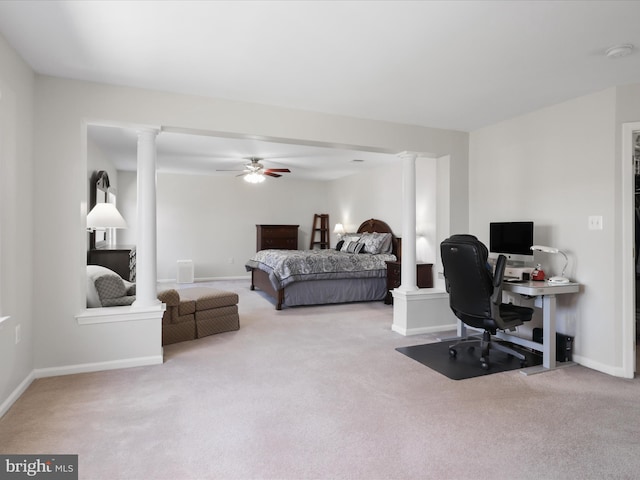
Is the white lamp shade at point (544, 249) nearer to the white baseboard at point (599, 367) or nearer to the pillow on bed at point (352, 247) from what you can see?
the white baseboard at point (599, 367)

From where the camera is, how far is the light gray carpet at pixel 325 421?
6.08ft

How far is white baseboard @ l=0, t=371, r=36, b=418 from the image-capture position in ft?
7.71

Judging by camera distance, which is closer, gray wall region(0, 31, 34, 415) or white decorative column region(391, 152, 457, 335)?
gray wall region(0, 31, 34, 415)

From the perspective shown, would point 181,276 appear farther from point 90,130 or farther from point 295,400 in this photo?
point 295,400

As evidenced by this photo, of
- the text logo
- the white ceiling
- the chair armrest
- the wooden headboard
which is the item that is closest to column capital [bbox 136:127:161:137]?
the white ceiling

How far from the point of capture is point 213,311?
13.7 feet

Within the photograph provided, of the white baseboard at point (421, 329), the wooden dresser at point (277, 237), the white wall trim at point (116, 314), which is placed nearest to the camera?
the white wall trim at point (116, 314)

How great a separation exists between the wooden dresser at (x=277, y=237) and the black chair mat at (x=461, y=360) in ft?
16.6

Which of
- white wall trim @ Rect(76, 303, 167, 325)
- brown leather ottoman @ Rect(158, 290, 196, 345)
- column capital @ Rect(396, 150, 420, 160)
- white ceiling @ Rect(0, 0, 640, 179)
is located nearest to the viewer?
white ceiling @ Rect(0, 0, 640, 179)

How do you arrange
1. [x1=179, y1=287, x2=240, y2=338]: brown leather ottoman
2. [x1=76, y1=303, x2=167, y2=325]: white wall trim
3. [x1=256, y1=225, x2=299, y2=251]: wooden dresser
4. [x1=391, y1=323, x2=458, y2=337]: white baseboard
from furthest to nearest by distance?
[x1=256, y1=225, x2=299, y2=251]: wooden dresser
[x1=391, y1=323, x2=458, y2=337]: white baseboard
[x1=179, y1=287, x2=240, y2=338]: brown leather ottoman
[x1=76, y1=303, x2=167, y2=325]: white wall trim

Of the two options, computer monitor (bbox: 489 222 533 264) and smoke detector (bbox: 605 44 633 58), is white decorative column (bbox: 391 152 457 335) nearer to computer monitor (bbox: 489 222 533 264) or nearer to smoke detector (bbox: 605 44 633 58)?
computer monitor (bbox: 489 222 533 264)

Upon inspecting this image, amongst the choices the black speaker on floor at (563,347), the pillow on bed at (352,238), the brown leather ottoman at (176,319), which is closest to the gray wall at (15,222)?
the brown leather ottoman at (176,319)

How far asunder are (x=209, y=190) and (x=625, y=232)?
734 cm

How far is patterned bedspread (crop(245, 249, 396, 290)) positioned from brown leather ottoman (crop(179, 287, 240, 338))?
4.07 ft
